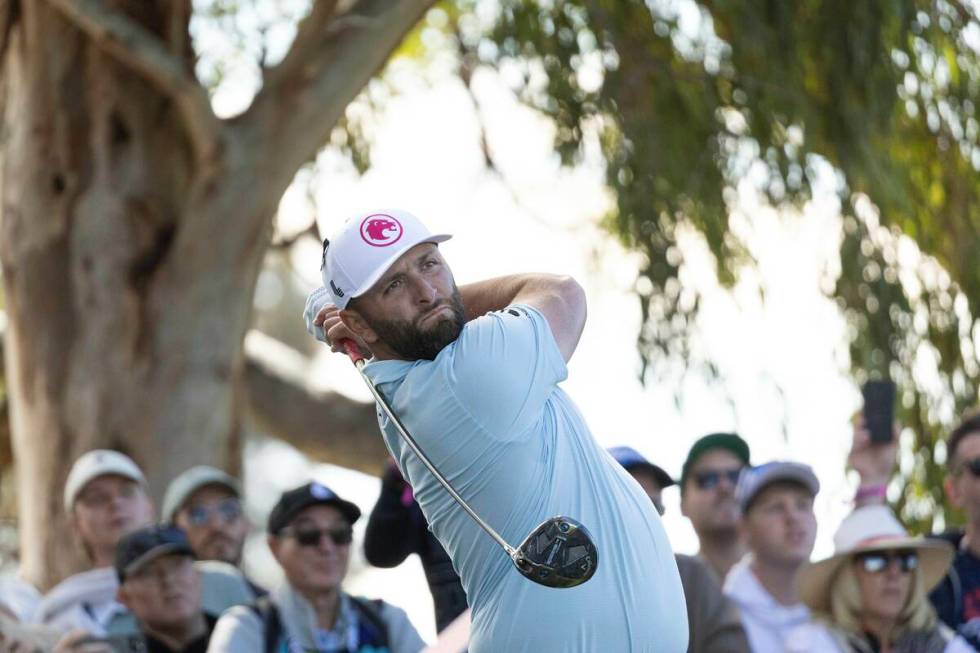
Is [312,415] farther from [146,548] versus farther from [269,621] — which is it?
[269,621]

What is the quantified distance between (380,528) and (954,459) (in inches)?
83.7

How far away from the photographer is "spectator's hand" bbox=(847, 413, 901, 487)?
7.18 metres

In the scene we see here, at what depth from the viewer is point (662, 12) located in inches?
419

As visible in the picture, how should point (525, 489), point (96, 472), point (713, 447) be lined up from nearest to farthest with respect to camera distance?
point (525, 489)
point (713, 447)
point (96, 472)

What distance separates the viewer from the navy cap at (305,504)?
6770mm

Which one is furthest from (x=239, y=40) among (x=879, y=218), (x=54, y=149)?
(x=879, y=218)

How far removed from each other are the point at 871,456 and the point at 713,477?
0.60 meters

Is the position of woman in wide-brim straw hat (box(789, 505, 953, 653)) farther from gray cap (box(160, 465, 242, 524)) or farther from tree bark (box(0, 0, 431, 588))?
tree bark (box(0, 0, 431, 588))

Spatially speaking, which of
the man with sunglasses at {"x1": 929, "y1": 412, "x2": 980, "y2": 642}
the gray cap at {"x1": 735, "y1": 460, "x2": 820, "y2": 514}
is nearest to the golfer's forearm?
the gray cap at {"x1": 735, "y1": 460, "x2": 820, "y2": 514}

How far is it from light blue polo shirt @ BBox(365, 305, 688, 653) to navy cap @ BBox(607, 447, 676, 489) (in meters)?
1.99

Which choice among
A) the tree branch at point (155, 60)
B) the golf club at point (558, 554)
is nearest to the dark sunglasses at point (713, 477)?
the golf club at point (558, 554)

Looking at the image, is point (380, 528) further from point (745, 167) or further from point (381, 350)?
point (745, 167)

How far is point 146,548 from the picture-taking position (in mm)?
6699

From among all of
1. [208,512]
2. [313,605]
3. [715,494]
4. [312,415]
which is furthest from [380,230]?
[312,415]
